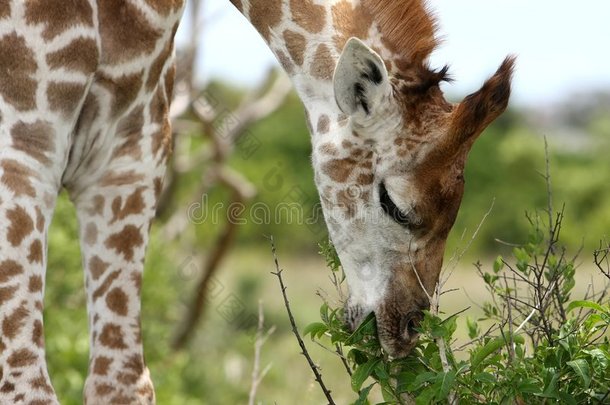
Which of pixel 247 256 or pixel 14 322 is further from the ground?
pixel 14 322

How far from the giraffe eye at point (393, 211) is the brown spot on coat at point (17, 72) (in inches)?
54.0

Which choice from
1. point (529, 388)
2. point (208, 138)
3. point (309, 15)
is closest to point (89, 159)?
point (309, 15)

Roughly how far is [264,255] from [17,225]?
63.5 ft

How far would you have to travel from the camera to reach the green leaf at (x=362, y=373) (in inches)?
138

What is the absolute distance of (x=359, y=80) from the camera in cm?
397

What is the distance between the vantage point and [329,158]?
4211mm

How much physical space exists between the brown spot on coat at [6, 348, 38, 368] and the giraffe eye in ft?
4.74

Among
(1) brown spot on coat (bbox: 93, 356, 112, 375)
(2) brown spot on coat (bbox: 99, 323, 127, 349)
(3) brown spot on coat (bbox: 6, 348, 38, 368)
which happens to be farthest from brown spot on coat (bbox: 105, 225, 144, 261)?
(3) brown spot on coat (bbox: 6, 348, 38, 368)

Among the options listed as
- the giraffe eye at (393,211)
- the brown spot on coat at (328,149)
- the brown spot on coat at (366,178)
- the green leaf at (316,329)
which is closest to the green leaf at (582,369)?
the green leaf at (316,329)

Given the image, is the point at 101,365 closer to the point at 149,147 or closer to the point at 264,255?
the point at 149,147

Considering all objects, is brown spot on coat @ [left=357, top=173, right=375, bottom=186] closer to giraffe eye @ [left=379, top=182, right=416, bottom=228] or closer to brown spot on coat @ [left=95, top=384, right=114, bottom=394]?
giraffe eye @ [left=379, top=182, right=416, bottom=228]

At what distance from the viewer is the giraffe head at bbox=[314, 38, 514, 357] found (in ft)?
13.0

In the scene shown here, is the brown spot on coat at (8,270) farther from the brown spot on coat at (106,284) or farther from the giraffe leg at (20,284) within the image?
the brown spot on coat at (106,284)

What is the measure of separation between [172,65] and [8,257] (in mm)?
1179
